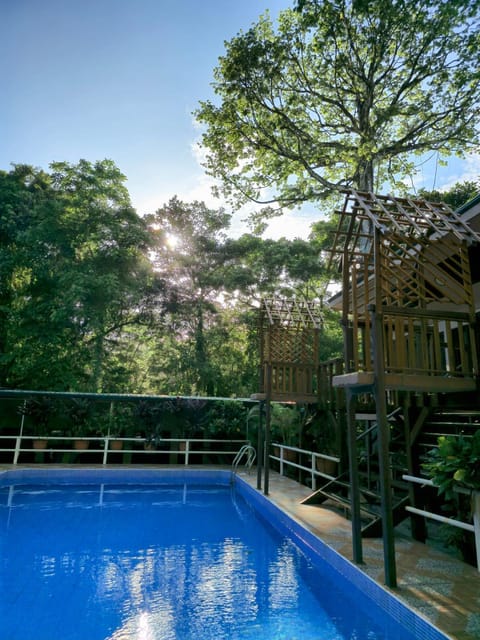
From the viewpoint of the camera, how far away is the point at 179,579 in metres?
4.67

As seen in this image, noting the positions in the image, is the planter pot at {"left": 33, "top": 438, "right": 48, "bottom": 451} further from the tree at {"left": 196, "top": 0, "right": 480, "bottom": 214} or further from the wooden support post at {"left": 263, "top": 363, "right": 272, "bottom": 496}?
the tree at {"left": 196, "top": 0, "right": 480, "bottom": 214}

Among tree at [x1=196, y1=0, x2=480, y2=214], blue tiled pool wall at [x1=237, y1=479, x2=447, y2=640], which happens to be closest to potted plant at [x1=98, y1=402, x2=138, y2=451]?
blue tiled pool wall at [x1=237, y1=479, x2=447, y2=640]

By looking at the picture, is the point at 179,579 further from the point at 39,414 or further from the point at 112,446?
the point at 39,414

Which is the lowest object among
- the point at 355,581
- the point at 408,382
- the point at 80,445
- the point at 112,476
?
the point at 112,476

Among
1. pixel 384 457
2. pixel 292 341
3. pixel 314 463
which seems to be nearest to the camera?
pixel 384 457

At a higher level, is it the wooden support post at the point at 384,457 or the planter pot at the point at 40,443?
the wooden support post at the point at 384,457

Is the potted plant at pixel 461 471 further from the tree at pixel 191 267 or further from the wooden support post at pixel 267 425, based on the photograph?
the tree at pixel 191 267

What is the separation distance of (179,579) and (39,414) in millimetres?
9040

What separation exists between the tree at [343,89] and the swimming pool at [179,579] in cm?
1013

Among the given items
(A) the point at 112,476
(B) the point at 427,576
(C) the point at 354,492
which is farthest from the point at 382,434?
(A) the point at 112,476

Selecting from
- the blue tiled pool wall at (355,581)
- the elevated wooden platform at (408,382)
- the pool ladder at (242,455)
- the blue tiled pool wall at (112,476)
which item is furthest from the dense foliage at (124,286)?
the elevated wooden platform at (408,382)

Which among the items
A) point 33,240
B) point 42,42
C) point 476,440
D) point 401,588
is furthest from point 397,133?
point 33,240

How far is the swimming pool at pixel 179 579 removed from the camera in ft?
11.5

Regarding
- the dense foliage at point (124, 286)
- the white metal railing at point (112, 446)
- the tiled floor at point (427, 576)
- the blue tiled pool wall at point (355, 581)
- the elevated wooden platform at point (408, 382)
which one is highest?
the dense foliage at point (124, 286)
